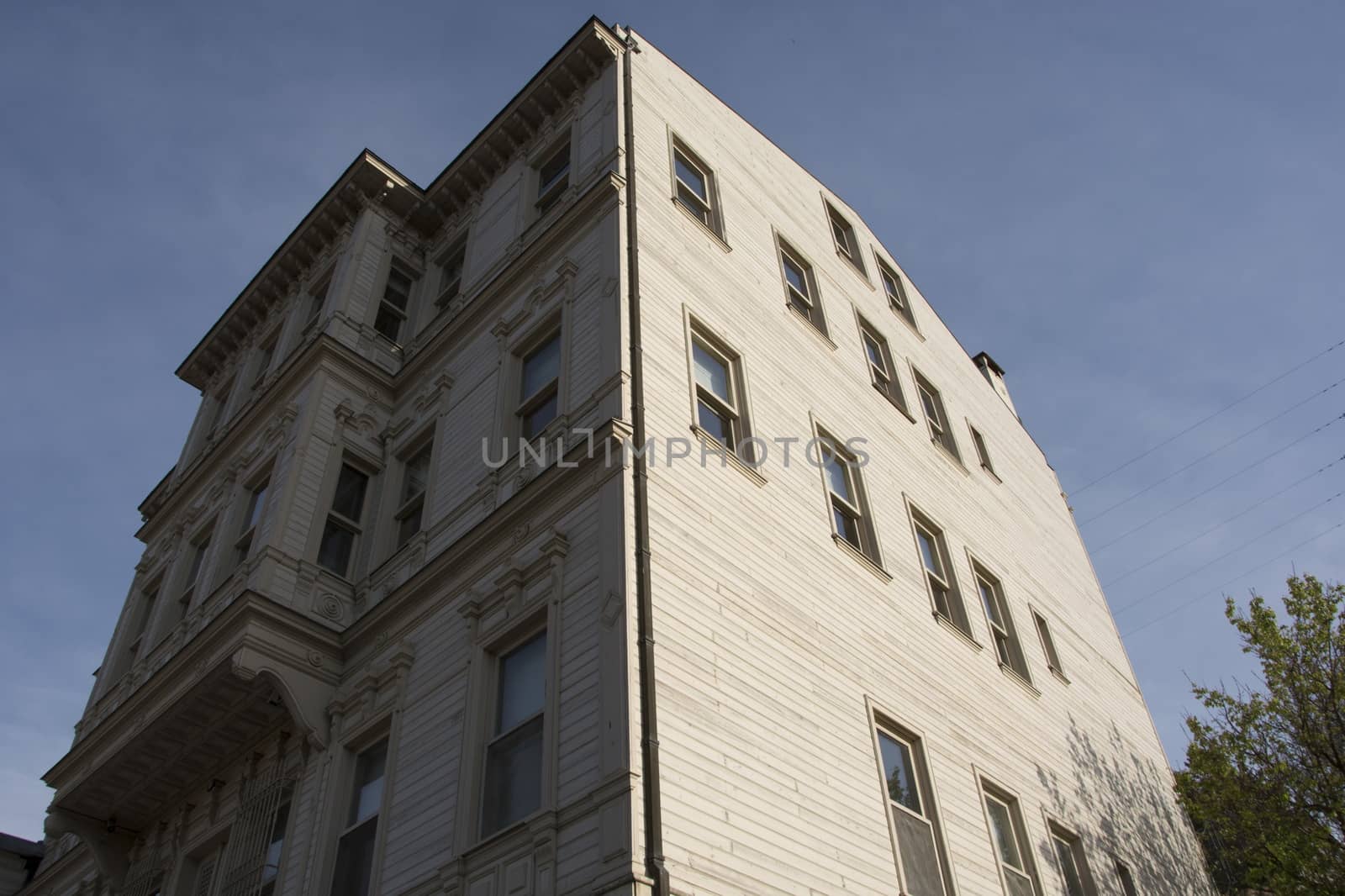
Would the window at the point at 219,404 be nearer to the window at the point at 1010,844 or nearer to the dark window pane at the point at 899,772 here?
the dark window pane at the point at 899,772

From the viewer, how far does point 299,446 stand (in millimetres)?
15227

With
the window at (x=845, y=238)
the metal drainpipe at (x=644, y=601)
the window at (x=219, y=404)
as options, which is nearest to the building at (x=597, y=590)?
the metal drainpipe at (x=644, y=601)

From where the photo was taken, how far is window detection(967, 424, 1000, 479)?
885 inches

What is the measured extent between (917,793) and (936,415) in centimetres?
1129

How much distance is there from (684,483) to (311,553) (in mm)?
6030

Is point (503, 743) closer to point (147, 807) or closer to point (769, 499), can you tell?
point (769, 499)

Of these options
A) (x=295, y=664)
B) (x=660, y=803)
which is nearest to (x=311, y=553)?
(x=295, y=664)

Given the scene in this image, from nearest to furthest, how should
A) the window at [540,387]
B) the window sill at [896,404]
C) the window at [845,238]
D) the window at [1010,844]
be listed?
the window at [1010,844] → the window at [540,387] → the window sill at [896,404] → the window at [845,238]

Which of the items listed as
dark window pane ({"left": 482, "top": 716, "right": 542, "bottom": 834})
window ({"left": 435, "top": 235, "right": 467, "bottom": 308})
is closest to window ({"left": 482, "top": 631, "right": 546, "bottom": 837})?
dark window pane ({"left": 482, "top": 716, "right": 542, "bottom": 834})

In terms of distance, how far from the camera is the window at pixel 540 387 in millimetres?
13539

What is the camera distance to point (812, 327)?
58.5 feet

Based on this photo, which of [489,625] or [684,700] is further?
[489,625]

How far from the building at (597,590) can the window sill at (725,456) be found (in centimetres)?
5

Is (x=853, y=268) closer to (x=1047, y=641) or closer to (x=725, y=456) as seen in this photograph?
(x=1047, y=641)
